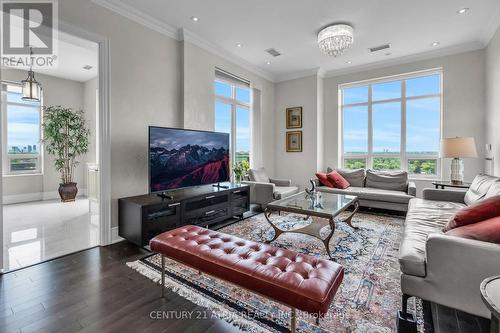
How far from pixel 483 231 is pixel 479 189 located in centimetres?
190

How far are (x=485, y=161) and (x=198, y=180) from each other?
4835 millimetres

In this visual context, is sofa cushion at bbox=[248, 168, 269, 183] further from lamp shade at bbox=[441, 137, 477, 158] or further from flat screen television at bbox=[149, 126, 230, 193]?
lamp shade at bbox=[441, 137, 477, 158]

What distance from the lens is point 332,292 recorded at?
52.3 inches

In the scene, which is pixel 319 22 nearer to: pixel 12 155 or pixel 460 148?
pixel 460 148

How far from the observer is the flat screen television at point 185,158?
3.02 metres

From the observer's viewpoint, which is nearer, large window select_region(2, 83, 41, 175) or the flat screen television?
the flat screen television

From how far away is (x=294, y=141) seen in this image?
593 cm

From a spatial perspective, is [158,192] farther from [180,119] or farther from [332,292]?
[332,292]

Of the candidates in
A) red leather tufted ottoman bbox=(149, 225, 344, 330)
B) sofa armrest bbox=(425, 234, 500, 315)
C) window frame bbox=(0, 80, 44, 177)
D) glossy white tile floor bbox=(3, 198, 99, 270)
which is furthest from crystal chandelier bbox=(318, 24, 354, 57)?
window frame bbox=(0, 80, 44, 177)

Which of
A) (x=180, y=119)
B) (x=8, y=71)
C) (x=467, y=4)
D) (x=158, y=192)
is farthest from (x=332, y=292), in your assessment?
(x=8, y=71)

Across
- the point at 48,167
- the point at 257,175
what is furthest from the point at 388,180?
the point at 48,167

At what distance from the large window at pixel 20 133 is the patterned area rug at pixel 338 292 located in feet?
17.8

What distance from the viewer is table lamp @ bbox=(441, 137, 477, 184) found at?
367 centimetres

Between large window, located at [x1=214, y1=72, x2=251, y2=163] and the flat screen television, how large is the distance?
103 cm
